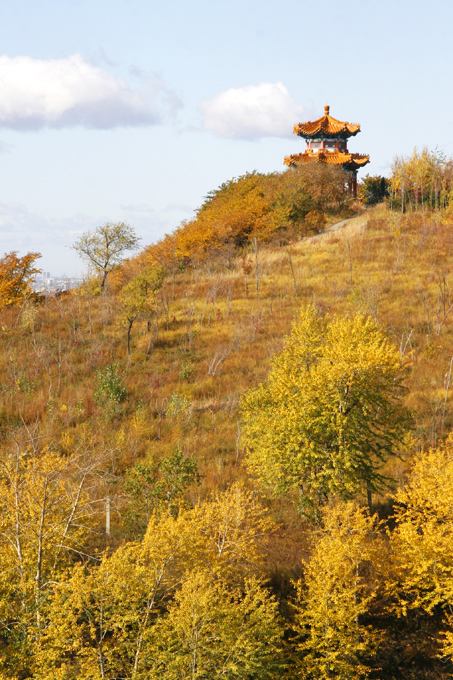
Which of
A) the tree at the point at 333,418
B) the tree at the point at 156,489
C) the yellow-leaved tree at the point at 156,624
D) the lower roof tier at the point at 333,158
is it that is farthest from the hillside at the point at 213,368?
the lower roof tier at the point at 333,158

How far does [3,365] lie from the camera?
3300 cm

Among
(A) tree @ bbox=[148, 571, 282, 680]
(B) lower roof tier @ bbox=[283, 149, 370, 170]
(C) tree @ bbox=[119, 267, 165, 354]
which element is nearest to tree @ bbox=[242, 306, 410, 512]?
(A) tree @ bbox=[148, 571, 282, 680]

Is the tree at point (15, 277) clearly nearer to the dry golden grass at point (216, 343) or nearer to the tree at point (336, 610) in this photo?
the dry golden grass at point (216, 343)

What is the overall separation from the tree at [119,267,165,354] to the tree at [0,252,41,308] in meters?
11.0

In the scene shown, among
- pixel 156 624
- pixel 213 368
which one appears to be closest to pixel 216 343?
pixel 213 368

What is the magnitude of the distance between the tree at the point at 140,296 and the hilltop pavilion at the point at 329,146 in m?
34.1

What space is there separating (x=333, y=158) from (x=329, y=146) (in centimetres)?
353

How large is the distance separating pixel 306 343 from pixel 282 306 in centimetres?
2170

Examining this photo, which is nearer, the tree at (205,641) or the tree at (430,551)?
the tree at (205,641)

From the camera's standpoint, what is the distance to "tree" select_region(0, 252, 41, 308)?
138 feet

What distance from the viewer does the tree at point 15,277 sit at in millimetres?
42188

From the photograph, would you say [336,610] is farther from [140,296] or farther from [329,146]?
[329,146]

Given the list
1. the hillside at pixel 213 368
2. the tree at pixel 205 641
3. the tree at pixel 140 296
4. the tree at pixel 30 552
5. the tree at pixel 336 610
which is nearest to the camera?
the tree at pixel 205 641

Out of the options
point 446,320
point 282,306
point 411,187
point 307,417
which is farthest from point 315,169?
point 307,417
